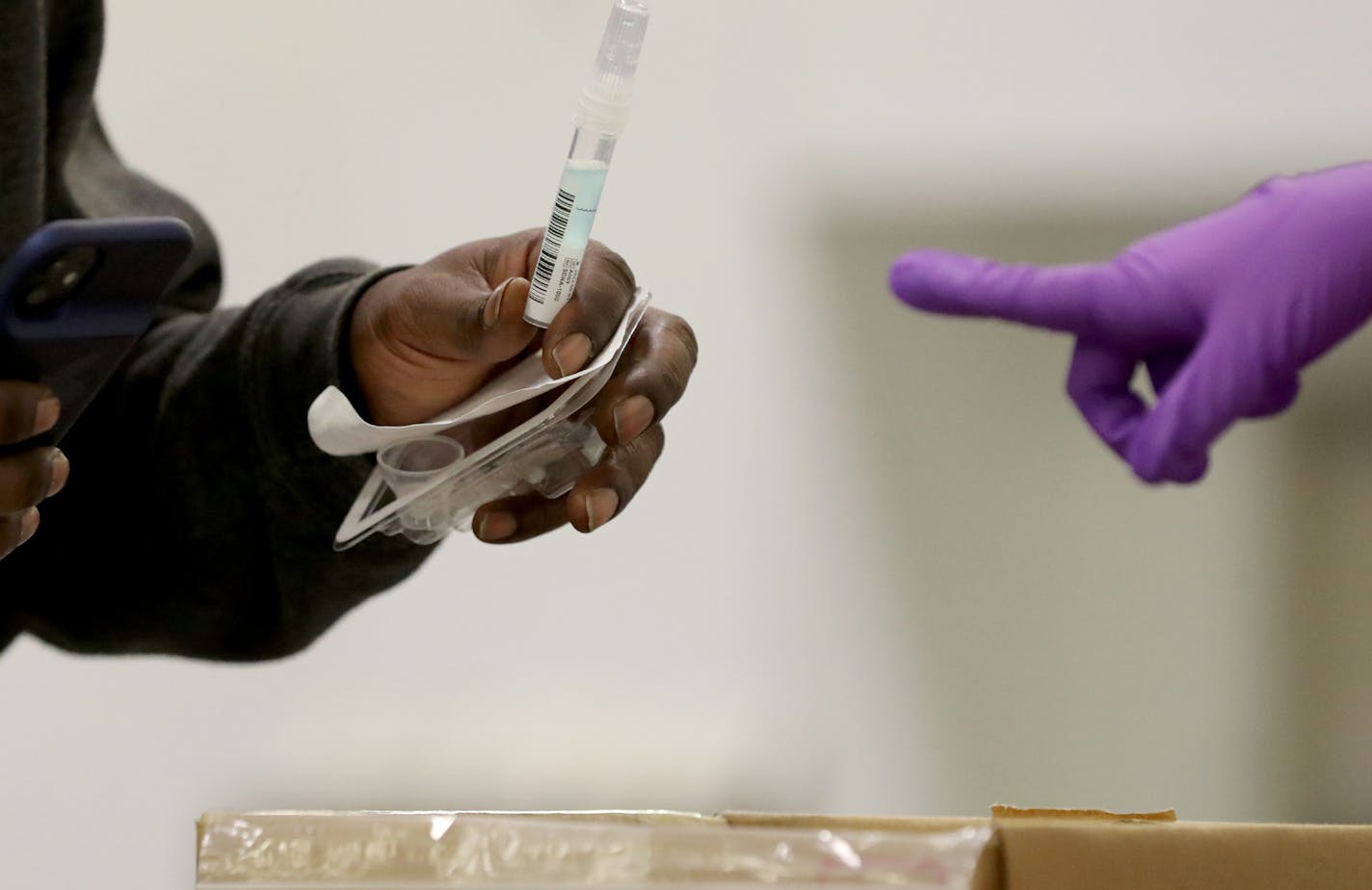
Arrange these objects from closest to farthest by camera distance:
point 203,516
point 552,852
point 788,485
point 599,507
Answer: point 552,852
point 599,507
point 203,516
point 788,485

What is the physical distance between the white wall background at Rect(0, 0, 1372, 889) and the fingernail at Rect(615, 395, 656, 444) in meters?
0.72

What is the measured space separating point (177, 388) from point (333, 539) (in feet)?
0.45

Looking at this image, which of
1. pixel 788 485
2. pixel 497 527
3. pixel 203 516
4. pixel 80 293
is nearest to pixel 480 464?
pixel 497 527

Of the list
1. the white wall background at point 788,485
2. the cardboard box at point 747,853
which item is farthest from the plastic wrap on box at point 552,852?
the white wall background at point 788,485

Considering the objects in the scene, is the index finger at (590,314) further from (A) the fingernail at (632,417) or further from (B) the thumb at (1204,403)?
(B) the thumb at (1204,403)

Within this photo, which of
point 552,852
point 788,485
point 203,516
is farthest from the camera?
point 788,485

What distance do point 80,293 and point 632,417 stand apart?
19 centimetres

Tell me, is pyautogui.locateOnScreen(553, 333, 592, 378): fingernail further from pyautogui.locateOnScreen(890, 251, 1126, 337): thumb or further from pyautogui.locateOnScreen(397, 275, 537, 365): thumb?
pyautogui.locateOnScreen(890, 251, 1126, 337): thumb

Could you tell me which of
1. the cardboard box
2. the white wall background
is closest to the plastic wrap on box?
the cardboard box

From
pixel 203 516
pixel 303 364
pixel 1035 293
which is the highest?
pixel 1035 293

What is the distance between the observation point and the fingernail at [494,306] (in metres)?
0.41

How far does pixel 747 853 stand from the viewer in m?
0.34

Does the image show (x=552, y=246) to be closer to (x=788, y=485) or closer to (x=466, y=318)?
(x=466, y=318)

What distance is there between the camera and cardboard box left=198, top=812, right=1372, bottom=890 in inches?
13.1
